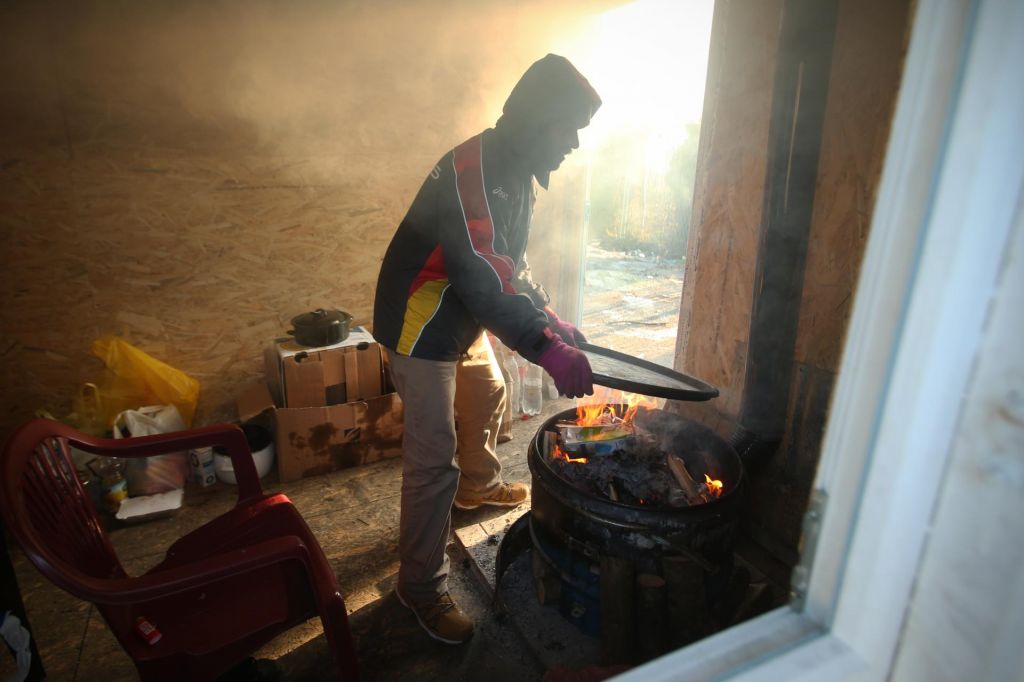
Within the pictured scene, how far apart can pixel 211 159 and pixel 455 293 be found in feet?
9.22

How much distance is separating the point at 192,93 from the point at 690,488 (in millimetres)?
4243

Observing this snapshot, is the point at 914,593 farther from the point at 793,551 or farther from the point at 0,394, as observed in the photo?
the point at 0,394

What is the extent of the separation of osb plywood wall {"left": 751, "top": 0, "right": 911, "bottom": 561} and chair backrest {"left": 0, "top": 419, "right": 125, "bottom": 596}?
2454 mm

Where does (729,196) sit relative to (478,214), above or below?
above

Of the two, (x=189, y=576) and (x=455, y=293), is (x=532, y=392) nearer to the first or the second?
(x=455, y=293)

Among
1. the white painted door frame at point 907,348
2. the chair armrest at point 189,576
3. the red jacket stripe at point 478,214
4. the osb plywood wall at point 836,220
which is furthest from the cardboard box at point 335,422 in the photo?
the white painted door frame at point 907,348

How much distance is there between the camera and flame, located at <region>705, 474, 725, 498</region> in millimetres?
2430

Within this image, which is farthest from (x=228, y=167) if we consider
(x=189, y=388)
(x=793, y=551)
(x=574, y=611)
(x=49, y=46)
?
(x=793, y=551)

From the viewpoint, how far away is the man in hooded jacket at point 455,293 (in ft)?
7.30

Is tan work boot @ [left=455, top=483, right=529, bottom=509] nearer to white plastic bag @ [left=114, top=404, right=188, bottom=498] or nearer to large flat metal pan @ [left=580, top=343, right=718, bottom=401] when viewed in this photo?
large flat metal pan @ [left=580, top=343, right=718, bottom=401]

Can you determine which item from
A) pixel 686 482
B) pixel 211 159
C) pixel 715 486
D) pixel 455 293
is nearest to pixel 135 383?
pixel 211 159

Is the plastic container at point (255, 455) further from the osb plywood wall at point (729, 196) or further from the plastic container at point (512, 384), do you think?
the osb plywood wall at point (729, 196)

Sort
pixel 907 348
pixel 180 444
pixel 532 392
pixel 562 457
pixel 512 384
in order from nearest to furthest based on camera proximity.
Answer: pixel 907 348
pixel 180 444
pixel 562 457
pixel 512 384
pixel 532 392

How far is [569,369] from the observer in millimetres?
2197
